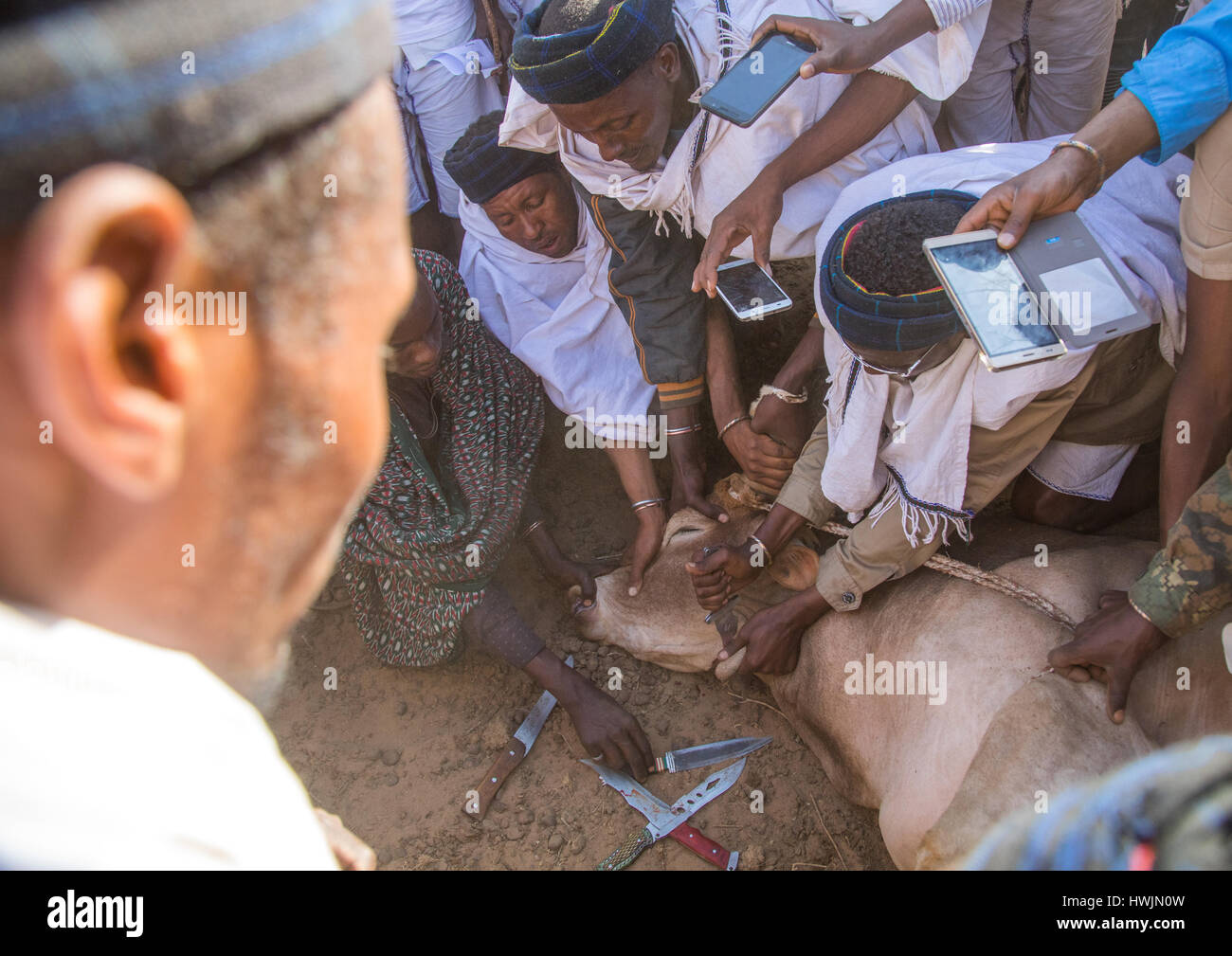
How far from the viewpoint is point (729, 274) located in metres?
2.85

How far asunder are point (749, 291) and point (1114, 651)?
139 centimetres

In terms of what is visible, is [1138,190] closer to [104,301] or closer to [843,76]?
[843,76]

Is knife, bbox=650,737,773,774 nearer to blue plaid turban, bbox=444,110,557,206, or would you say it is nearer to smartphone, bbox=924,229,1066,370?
smartphone, bbox=924,229,1066,370

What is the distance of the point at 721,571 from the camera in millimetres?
2938

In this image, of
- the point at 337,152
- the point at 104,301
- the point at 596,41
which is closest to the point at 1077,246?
the point at 596,41

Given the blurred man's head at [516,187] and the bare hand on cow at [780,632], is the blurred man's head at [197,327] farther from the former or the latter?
the blurred man's head at [516,187]

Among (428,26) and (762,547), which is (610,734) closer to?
(762,547)

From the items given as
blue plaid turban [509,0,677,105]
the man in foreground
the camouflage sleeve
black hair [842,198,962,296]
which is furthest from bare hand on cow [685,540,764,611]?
the man in foreground

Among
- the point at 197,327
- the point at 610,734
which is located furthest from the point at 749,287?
the point at 197,327

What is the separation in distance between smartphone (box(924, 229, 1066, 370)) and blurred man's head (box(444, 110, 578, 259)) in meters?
1.77

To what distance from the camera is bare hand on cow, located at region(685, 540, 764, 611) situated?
2.90 m

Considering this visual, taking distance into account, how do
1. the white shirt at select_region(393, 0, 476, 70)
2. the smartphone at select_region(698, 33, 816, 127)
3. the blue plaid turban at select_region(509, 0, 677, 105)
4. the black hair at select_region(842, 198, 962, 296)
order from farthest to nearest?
1. the white shirt at select_region(393, 0, 476, 70)
2. the blue plaid turban at select_region(509, 0, 677, 105)
3. the smartphone at select_region(698, 33, 816, 127)
4. the black hair at select_region(842, 198, 962, 296)

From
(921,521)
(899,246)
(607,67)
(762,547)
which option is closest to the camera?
(899,246)

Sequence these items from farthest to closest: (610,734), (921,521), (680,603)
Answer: (680,603) → (610,734) → (921,521)
